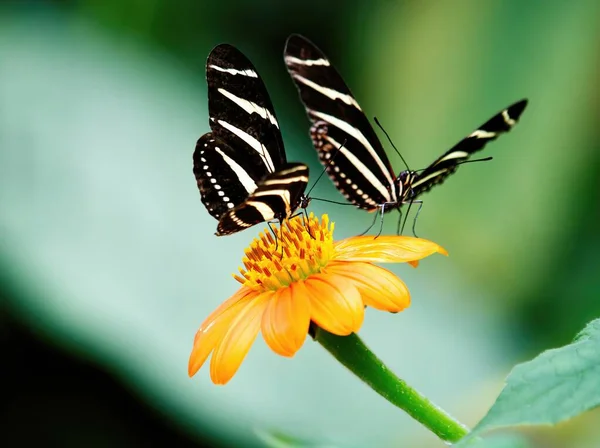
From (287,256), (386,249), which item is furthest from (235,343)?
(386,249)

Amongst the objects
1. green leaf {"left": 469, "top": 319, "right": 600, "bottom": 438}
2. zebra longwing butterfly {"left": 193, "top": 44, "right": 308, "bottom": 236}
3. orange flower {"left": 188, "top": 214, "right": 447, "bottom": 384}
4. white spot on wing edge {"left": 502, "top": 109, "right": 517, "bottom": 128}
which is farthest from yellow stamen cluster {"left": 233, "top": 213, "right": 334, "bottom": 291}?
green leaf {"left": 469, "top": 319, "right": 600, "bottom": 438}

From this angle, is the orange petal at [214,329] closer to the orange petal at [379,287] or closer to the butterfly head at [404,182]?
the orange petal at [379,287]

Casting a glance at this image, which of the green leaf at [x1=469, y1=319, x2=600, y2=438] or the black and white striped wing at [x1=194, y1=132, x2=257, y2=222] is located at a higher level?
the black and white striped wing at [x1=194, y1=132, x2=257, y2=222]

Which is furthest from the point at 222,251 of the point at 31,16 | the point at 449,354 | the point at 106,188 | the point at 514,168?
the point at 31,16

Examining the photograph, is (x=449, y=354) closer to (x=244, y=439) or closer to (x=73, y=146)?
(x=244, y=439)

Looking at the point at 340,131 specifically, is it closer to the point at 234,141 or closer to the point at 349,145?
the point at 349,145

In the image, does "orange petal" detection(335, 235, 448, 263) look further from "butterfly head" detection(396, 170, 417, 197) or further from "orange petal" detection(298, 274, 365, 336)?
"butterfly head" detection(396, 170, 417, 197)

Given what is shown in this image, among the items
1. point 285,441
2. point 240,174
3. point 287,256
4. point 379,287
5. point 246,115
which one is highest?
point 246,115
